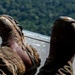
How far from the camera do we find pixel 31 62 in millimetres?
1542

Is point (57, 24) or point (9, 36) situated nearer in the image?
point (57, 24)

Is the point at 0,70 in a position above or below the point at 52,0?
above

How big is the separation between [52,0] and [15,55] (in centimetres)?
1221

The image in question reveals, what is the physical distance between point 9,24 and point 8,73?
1.37ft

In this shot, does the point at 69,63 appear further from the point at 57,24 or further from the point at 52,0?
the point at 52,0

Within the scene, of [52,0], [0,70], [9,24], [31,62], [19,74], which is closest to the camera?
[0,70]

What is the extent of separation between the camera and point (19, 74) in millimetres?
1424

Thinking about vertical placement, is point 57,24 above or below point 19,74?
above

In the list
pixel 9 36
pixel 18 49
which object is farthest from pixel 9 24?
pixel 18 49

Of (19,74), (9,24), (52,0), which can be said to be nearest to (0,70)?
(19,74)

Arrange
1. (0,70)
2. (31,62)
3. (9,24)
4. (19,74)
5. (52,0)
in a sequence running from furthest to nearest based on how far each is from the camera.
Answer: (52,0)
(9,24)
(31,62)
(19,74)
(0,70)

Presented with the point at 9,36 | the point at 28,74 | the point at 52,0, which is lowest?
the point at 52,0

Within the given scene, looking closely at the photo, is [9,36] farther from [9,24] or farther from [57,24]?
[57,24]

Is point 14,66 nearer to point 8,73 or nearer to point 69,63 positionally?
point 8,73
